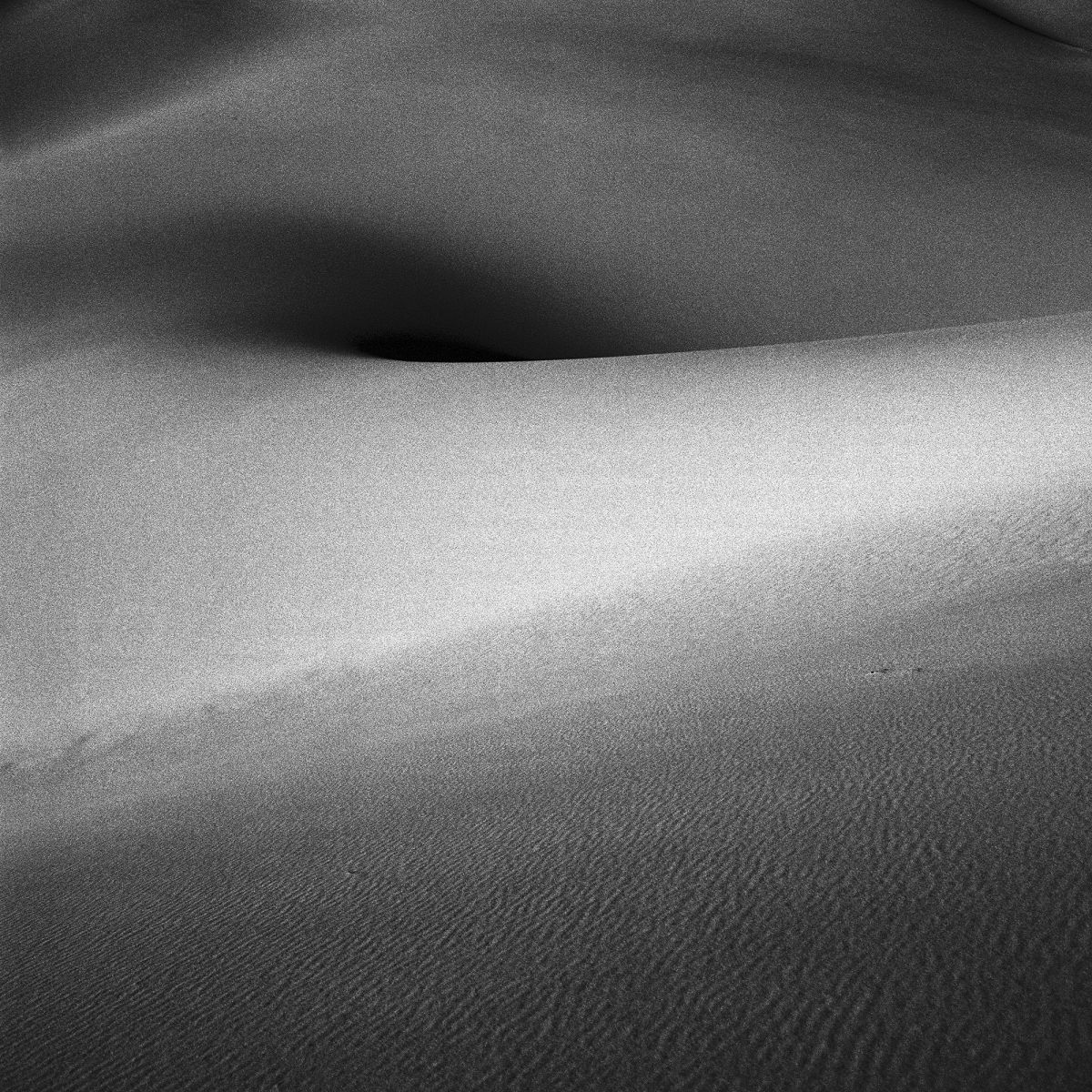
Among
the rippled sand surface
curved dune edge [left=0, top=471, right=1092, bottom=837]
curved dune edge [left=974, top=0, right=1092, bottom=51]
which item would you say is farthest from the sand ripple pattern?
curved dune edge [left=974, top=0, right=1092, bottom=51]

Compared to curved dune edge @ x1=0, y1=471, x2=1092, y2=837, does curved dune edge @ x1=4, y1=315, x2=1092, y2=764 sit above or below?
above

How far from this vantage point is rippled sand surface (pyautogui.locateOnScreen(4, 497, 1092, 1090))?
49.3 inches

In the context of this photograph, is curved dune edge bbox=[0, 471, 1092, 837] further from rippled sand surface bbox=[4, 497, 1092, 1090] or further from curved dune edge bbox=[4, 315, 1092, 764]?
curved dune edge bbox=[4, 315, 1092, 764]

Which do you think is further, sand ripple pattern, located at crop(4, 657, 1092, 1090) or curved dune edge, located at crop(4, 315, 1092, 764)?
curved dune edge, located at crop(4, 315, 1092, 764)

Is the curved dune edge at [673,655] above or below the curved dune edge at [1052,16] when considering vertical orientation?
below

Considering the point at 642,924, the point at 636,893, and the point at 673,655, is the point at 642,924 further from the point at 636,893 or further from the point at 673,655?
the point at 673,655

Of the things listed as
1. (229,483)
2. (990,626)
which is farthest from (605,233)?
(990,626)

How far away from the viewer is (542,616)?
473 cm

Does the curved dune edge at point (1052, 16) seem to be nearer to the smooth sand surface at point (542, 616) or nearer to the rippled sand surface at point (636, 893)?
the smooth sand surface at point (542, 616)

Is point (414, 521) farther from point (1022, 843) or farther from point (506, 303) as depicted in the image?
point (506, 303)

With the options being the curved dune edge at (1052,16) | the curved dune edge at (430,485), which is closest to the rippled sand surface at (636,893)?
the curved dune edge at (430,485)

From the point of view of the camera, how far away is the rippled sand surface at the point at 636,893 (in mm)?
1251

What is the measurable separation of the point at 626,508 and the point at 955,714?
3528 millimetres

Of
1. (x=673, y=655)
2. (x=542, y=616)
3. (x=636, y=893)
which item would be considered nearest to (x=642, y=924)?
(x=636, y=893)
